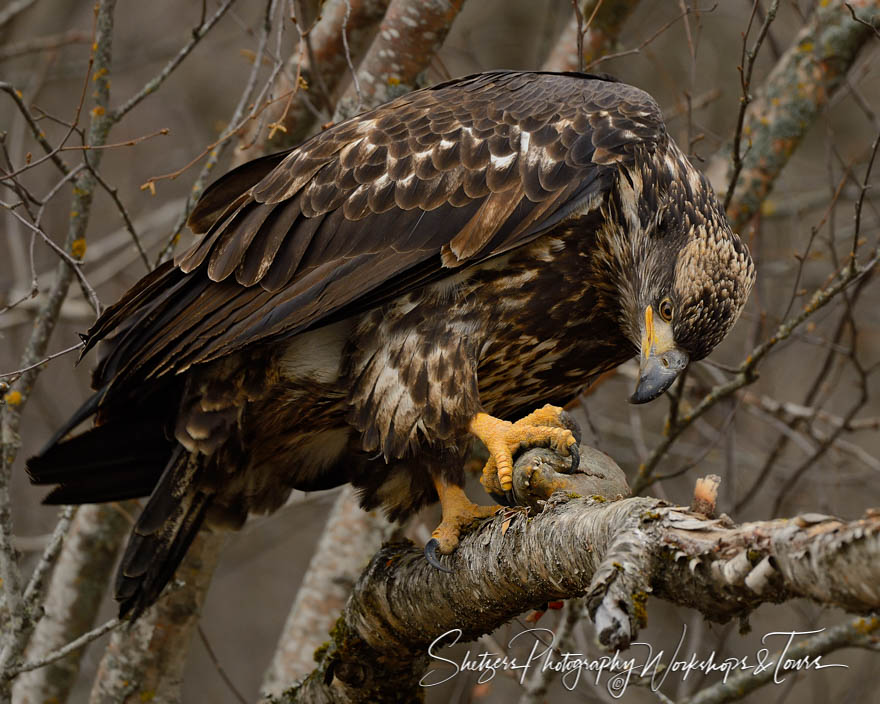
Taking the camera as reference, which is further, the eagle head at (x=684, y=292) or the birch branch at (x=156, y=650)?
the birch branch at (x=156, y=650)

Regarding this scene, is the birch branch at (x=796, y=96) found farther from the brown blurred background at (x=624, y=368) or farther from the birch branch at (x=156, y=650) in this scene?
the birch branch at (x=156, y=650)

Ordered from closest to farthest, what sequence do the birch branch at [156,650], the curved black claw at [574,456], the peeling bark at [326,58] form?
the curved black claw at [574,456] < the birch branch at [156,650] < the peeling bark at [326,58]

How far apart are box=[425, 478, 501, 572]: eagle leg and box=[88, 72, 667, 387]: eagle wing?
2.18ft

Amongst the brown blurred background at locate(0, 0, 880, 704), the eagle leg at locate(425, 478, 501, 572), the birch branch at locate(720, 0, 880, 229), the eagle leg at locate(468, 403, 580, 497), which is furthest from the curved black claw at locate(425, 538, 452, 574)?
the birch branch at locate(720, 0, 880, 229)

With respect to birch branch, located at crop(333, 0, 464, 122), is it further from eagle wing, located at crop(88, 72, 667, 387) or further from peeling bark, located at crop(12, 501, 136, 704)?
peeling bark, located at crop(12, 501, 136, 704)

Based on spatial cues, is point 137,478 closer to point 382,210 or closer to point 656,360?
point 382,210

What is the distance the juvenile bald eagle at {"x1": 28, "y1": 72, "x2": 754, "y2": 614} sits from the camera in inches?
129

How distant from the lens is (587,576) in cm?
236

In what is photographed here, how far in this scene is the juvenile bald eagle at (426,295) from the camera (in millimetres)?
3266

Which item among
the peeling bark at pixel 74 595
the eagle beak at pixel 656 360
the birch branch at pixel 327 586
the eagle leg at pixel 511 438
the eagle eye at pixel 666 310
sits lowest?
the birch branch at pixel 327 586

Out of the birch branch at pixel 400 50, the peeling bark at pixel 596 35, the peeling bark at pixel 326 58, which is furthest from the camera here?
the peeling bark at pixel 596 35

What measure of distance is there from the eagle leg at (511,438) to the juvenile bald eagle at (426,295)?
12 mm

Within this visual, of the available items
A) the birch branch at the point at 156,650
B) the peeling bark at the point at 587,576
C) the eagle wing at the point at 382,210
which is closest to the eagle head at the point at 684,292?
the eagle wing at the point at 382,210

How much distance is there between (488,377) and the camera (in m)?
3.54
